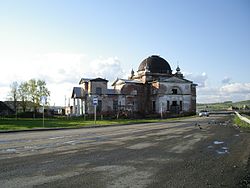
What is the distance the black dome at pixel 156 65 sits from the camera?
265 ft

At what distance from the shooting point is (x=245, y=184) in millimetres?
7141

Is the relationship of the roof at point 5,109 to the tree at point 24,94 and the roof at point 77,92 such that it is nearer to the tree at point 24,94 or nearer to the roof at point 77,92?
the tree at point 24,94

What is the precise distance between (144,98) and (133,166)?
6829cm

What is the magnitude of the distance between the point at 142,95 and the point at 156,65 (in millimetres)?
9605

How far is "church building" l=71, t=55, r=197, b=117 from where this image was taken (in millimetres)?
69312

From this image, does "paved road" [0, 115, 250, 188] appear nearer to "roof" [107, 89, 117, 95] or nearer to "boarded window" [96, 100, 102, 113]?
"boarded window" [96, 100, 102, 113]

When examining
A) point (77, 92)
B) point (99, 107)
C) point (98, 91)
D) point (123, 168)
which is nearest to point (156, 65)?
point (98, 91)

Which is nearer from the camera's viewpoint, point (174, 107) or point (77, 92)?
point (77, 92)

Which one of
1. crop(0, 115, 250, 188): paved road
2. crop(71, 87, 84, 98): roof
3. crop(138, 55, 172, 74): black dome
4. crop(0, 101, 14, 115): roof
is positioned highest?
crop(138, 55, 172, 74): black dome

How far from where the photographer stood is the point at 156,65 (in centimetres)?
8138

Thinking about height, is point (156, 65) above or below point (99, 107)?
above

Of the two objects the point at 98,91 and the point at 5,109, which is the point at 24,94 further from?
the point at 98,91

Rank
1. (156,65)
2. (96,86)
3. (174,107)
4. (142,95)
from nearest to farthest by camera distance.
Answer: (96,86)
(174,107)
(142,95)
(156,65)

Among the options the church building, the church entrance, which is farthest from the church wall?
the church entrance
